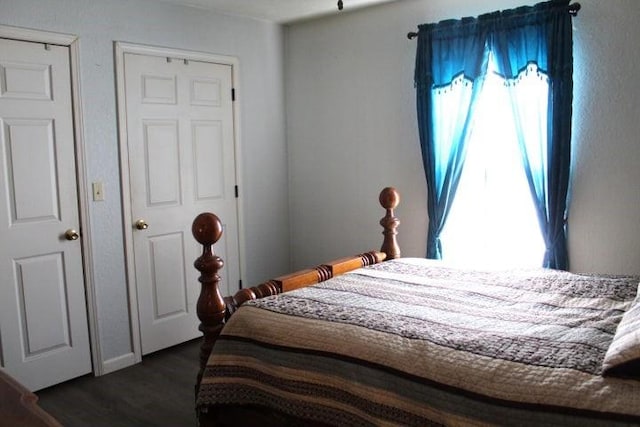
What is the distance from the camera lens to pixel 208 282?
211 cm

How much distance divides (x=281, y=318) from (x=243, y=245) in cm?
227

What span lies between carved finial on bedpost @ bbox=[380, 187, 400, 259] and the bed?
0.52 meters

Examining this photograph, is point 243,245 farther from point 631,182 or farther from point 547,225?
point 631,182

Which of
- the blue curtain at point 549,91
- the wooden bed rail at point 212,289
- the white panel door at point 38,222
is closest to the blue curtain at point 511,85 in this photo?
the blue curtain at point 549,91

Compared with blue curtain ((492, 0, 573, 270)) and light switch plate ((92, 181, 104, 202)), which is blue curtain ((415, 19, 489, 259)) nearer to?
blue curtain ((492, 0, 573, 270))

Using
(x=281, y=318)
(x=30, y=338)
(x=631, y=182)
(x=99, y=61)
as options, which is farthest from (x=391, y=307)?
(x=99, y=61)

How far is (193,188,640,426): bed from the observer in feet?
4.61

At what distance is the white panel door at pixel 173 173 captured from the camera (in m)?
3.49

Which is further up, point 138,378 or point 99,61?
point 99,61

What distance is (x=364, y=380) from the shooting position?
1.67 m

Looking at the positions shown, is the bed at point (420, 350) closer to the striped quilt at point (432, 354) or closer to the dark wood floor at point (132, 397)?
the striped quilt at point (432, 354)

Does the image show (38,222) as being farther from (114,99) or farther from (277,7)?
(277,7)

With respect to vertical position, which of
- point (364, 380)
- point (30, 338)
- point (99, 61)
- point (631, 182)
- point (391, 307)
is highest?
point (99, 61)

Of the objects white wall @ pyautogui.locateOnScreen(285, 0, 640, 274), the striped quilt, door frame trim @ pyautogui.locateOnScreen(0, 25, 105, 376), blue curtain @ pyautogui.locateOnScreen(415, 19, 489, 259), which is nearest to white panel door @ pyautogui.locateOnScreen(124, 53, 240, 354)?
door frame trim @ pyautogui.locateOnScreen(0, 25, 105, 376)
